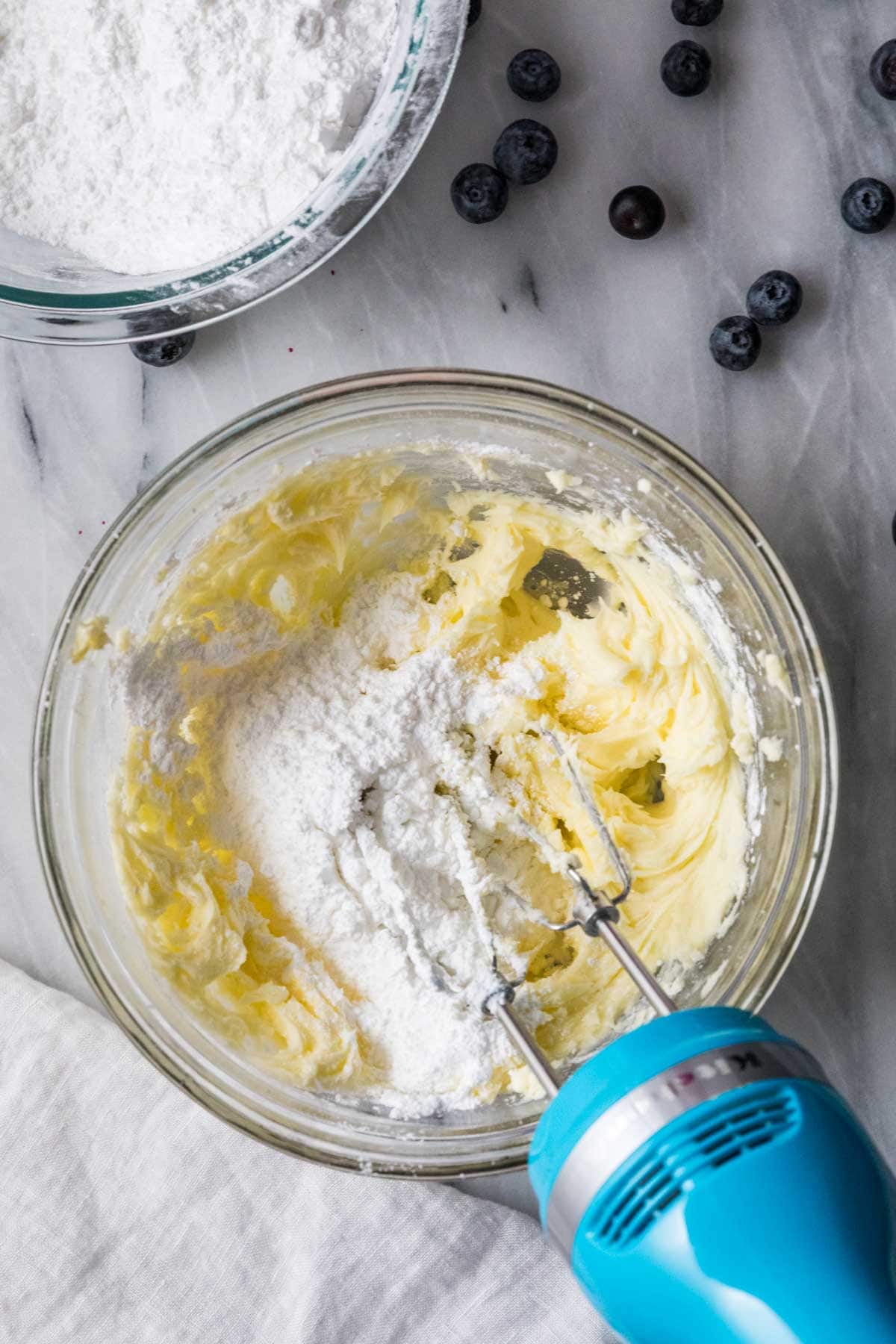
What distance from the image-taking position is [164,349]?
4.39ft

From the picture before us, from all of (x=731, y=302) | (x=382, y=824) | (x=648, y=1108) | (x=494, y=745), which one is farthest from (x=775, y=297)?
(x=648, y=1108)

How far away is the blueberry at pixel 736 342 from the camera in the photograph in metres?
1.29

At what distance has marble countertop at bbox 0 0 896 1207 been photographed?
4.34 ft

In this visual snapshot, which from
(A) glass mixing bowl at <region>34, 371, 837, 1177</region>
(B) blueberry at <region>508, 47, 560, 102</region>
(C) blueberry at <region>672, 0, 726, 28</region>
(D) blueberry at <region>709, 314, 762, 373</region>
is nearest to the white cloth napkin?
(A) glass mixing bowl at <region>34, 371, 837, 1177</region>

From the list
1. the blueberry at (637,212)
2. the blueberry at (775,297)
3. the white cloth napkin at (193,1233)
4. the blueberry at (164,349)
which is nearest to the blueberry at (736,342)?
the blueberry at (775,297)

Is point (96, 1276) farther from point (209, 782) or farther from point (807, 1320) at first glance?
point (807, 1320)

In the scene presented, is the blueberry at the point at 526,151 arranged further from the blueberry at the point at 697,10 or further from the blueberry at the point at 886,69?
the blueberry at the point at 886,69

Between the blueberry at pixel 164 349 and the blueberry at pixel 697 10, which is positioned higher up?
the blueberry at pixel 697 10

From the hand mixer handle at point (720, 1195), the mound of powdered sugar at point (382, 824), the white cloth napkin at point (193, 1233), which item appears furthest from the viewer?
the white cloth napkin at point (193, 1233)

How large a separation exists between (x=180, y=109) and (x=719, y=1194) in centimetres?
110

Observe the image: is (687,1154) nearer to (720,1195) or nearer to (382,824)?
(720,1195)

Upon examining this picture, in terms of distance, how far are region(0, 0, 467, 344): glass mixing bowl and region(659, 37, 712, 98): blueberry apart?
0.75 feet

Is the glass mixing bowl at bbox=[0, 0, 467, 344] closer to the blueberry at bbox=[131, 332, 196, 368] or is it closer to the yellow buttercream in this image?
the blueberry at bbox=[131, 332, 196, 368]

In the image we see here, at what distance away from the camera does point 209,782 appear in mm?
1294
